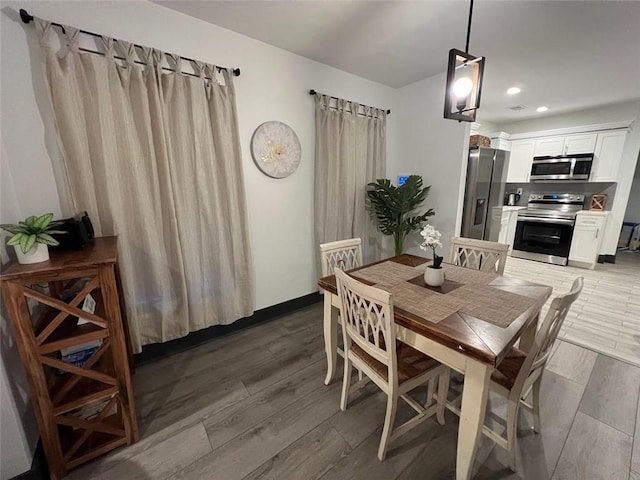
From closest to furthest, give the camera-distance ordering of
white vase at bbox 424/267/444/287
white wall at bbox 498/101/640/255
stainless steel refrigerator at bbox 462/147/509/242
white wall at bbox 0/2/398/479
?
white wall at bbox 0/2/398/479
white vase at bbox 424/267/444/287
stainless steel refrigerator at bbox 462/147/509/242
white wall at bbox 498/101/640/255

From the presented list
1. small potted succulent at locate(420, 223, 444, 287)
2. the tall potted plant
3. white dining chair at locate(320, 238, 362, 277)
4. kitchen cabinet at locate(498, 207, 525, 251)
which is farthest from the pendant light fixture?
kitchen cabinet at locate(498, 207, 525, 251)

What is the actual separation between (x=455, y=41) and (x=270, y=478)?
3357 mm

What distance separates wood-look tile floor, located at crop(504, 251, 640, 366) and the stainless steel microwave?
5.14 ft

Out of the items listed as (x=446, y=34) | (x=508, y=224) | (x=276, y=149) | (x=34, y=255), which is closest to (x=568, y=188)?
(x=508, y=224)

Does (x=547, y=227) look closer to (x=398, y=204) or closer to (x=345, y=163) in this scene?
(x=398, y=204)

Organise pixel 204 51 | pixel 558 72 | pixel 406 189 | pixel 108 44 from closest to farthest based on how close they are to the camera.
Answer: pixel 108 44, pixel 204 51, pixel 558 72, pixel 406 189

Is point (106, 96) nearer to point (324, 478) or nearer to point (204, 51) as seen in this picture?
point (204, 51)

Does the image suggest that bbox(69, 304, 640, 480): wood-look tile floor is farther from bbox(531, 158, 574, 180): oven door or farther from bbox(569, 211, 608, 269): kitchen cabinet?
bbox(531, 158, 574, 180): oven door

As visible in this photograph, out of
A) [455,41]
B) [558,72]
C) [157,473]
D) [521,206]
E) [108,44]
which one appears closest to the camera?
[157,473]

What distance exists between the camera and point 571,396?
1795mm

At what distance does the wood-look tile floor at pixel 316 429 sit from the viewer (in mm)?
1328

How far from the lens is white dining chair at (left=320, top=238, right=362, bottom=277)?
2.11 m

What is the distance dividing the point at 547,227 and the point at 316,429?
209 inches

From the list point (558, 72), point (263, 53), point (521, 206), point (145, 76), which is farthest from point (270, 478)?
point (521, 206)
